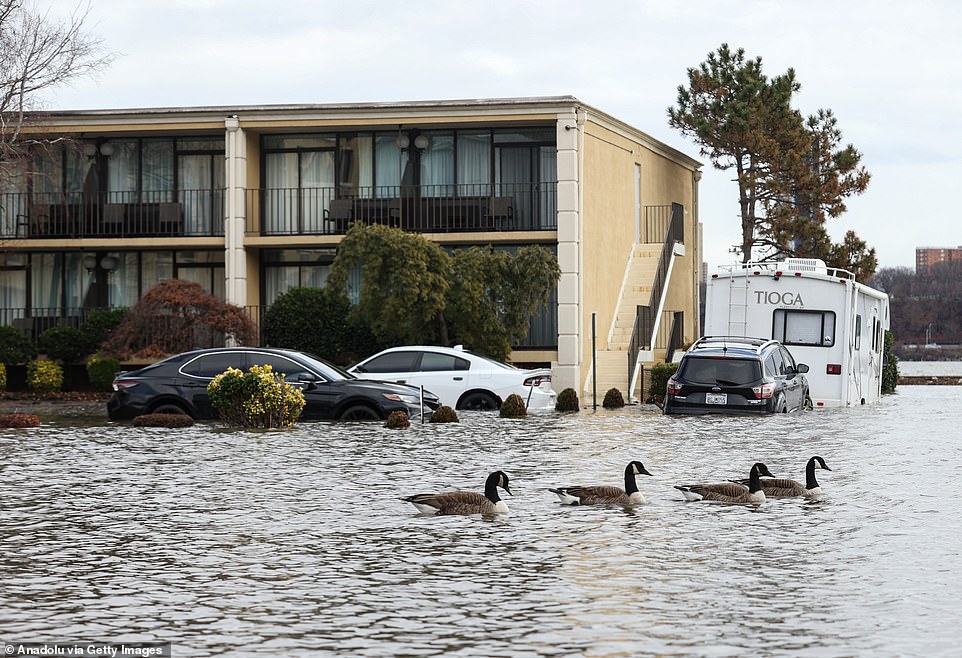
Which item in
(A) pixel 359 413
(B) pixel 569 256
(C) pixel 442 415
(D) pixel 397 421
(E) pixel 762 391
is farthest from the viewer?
(B) pixel 569 256

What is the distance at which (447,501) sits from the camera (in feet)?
43.6

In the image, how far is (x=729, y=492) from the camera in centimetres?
1420

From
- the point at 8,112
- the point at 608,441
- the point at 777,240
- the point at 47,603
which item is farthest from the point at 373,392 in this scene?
the point at 777,240

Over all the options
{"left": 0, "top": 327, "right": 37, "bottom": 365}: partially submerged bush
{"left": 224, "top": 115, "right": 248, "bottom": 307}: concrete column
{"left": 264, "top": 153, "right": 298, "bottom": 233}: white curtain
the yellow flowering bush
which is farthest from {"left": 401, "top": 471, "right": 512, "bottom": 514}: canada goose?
{"left": 264, "top": 153, "right": 298, "bottom": 233}: white curtain

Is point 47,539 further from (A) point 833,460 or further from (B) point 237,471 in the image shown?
(A) point 833,460

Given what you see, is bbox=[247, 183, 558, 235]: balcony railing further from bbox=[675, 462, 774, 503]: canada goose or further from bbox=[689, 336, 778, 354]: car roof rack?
bbox=[675, 462, 774, 503]: canada goose

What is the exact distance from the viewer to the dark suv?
85.6 ft

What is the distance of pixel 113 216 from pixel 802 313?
2090cm

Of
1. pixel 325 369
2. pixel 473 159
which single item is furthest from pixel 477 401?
pixel 473 159

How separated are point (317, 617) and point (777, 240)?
45.7 metres

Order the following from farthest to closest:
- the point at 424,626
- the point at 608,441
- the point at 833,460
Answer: the point at 608,441 → the point at 833,460 → the point at 424,626

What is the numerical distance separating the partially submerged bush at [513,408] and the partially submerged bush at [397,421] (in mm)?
3679

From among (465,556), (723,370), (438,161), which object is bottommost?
(465,556)

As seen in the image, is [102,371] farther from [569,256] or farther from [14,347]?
[569,256]
